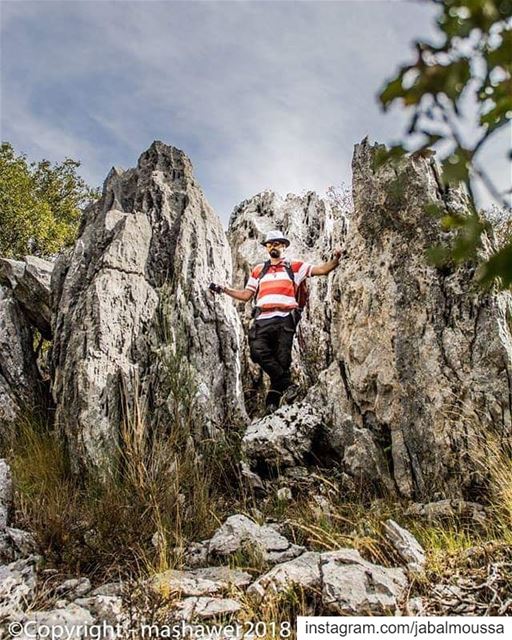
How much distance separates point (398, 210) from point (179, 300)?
294 centimetres

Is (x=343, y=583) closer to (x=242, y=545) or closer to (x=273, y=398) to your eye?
(x=242, y=545)

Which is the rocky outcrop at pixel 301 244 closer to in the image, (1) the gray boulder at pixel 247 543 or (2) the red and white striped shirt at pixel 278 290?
(2) the red and white striped shirt at pixel 278 290

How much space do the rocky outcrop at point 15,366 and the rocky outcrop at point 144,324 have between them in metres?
0.93

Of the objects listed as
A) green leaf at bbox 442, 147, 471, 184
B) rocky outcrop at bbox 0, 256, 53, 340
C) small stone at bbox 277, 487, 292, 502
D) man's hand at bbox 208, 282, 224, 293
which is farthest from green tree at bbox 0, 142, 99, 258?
green leaf at bbox 442, 147, 471, 184

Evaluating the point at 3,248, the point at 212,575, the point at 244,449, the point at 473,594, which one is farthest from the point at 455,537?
the point at 3,248

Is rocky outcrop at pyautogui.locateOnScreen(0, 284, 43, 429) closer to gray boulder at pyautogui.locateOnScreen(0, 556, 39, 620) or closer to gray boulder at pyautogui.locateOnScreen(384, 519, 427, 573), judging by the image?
gray boulder at pyautogui.locateOnScreen(0, 556, 39, 620)

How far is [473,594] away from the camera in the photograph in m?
3.56

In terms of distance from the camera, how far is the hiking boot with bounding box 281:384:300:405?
23.3ft

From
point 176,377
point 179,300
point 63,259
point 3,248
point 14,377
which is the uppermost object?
point 3,248

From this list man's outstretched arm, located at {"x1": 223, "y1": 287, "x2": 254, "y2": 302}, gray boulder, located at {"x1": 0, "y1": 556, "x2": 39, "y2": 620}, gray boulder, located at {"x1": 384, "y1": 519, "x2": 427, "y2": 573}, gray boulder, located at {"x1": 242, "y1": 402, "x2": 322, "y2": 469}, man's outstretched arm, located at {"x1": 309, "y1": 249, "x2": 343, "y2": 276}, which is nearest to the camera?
Answer: gray boulder, located at {"x1": 0, "y1": 556, "x2": 39, "y2": 620}

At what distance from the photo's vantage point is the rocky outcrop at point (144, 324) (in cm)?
646

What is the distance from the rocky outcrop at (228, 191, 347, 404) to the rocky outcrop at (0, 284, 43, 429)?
9.92 ft

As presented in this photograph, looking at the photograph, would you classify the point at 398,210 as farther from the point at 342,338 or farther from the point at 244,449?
the point at 244,449

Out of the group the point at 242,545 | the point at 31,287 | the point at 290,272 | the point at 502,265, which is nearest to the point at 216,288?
the point at 290,272
